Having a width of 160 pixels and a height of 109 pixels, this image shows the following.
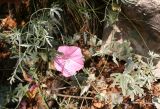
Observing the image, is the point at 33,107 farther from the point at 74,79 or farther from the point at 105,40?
the point at 105,40

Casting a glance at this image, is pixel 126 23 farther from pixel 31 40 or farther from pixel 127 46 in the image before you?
pixel 31 40

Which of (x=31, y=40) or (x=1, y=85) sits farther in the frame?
(x=1, y=85)

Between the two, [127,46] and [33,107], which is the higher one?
[127,46]

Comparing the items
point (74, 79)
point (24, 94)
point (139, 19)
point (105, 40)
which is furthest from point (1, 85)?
point (139, 19)

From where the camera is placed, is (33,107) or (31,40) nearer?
(31,40)

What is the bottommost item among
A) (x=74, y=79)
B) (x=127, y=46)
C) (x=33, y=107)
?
(x=33, y=107)

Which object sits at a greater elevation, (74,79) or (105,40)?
(105,40)

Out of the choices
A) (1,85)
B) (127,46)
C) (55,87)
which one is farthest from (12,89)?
(127,46)
